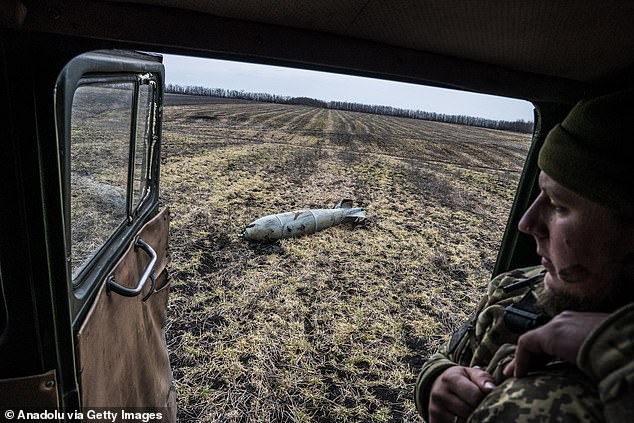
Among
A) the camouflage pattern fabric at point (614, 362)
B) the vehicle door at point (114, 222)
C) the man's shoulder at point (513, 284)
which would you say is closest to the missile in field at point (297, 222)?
the vehicle door at point (114, 222)

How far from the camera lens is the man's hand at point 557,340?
1.00 meters

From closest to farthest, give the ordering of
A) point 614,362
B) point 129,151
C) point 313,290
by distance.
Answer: point 614,362, point 129,151, point 313,290

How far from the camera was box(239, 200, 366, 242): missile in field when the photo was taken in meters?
7.41

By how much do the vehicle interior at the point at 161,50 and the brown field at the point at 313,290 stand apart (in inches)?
102

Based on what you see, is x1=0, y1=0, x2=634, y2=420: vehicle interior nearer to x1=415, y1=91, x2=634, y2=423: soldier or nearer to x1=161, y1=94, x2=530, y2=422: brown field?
x1=415, y1=91, x2=634, y2=423: soldier

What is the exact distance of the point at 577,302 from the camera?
1.15m

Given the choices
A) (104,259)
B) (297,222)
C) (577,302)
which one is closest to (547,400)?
(577,302)

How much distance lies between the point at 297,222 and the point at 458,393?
6.76m

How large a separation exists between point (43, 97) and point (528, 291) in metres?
1.78

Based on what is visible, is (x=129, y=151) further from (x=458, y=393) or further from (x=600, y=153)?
(x=600, y=153)

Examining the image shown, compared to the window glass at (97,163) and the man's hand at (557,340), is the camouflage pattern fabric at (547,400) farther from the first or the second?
the window glass at (97,163)

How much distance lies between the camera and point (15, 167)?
121 centimetres

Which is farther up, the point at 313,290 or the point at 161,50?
the point at 161,50

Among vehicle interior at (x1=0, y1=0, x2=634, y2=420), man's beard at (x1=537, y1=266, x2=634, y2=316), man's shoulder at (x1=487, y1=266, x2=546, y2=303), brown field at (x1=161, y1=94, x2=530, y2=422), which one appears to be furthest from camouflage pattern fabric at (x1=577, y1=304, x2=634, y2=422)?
brown field at (x1=161, y1=94, x2=530, y2=422)
